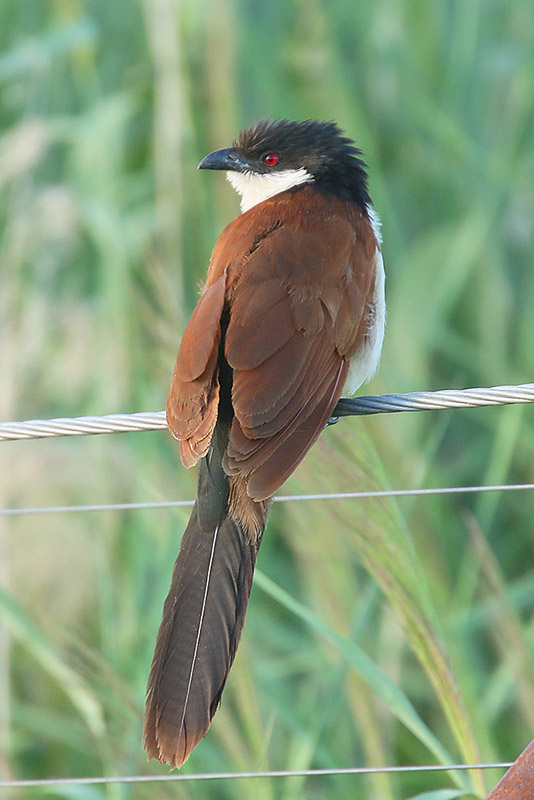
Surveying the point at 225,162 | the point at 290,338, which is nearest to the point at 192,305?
the point at 225,162

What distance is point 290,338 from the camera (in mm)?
1945

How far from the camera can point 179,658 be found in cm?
179

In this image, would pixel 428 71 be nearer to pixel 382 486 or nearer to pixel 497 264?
pixel 497 264

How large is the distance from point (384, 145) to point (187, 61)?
78 centimetres

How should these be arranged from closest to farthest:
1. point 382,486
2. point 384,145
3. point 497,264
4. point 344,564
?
point 382,486, point 344,564, point 497,264, point 384,145

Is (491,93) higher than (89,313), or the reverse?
(491,93)

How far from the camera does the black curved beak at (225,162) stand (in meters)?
2.58

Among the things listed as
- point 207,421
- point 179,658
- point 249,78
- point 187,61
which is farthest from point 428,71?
point 179,658

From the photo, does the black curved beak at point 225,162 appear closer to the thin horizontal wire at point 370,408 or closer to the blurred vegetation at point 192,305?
the blurred vegetation at point 192,305

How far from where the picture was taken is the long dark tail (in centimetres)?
175

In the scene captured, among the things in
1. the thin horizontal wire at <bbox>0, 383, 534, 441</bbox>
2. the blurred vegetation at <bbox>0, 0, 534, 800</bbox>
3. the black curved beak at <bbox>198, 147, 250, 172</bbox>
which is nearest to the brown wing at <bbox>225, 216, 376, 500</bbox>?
the thin horizontal wire at <bbox>0, 383, 534, 441</bbox>

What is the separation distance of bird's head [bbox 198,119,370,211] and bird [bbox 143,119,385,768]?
0.28 m

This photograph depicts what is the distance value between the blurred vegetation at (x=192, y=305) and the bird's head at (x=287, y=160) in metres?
0.30

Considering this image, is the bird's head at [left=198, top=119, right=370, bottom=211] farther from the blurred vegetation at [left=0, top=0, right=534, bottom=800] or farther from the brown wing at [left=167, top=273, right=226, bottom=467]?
the brown wing at [left=167, top=273, right=226, bottom=467]
